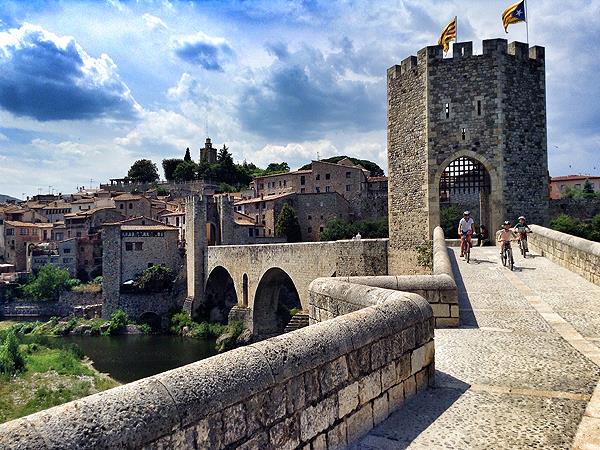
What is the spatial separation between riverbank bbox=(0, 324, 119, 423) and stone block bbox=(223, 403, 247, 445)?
22.5m

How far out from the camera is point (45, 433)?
2285mm

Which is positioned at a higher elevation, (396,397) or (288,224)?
(288,224)

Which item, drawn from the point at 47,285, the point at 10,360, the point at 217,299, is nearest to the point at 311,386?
the point at 10,360

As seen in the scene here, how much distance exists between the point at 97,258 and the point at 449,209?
4217cm

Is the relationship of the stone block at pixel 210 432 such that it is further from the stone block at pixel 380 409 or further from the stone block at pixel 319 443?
the stone block at pixel 380 409

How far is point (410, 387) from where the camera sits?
4984 mm

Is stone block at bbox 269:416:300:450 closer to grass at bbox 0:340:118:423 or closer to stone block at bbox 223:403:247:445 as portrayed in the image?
stone block at bbox 223:403:247:445

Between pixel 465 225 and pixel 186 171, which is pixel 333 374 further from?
pixel 186 171

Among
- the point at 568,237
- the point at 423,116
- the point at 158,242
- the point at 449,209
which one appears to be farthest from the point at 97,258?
the point at 568,237

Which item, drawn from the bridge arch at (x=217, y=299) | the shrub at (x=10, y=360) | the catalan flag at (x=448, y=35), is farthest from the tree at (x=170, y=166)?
the catalan flag at (x=448, y=35)

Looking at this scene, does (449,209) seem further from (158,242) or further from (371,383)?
(371,383)

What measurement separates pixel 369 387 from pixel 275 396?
1.24 metres

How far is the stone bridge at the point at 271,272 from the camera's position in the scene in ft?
72.6

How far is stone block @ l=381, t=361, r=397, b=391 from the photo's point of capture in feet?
15.0
